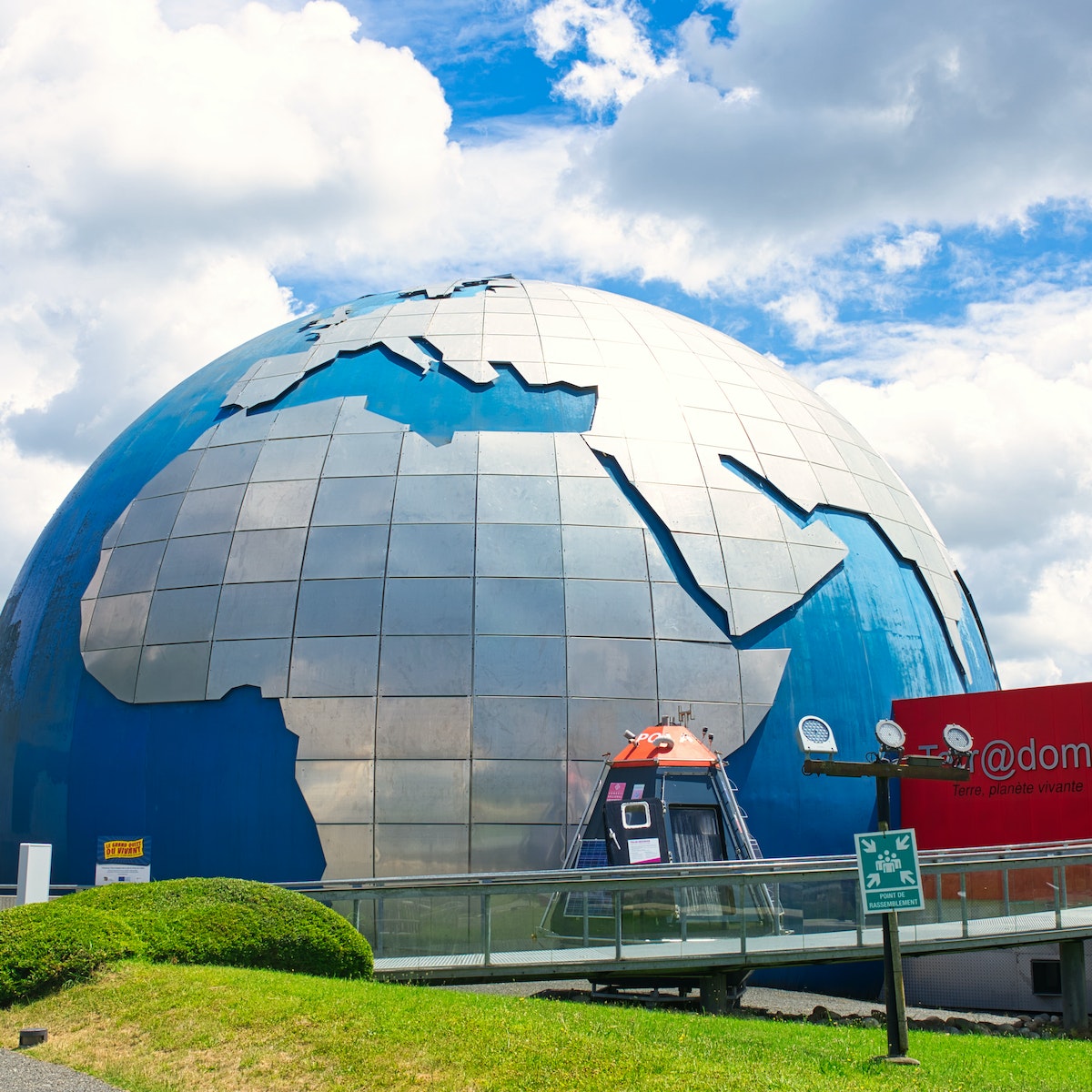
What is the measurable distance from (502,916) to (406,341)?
11.9 meters

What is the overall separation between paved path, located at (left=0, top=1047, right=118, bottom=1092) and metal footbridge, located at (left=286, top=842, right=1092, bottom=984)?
5.84m

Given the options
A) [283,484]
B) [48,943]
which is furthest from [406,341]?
[48,943]

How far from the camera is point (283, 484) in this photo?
21.8 m

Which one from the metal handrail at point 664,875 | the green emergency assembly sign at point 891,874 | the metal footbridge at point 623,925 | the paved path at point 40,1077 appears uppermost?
the green emergency assembly sign at point 891,874

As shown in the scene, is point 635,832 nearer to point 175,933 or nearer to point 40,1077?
point 175,933

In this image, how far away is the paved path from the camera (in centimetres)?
1003

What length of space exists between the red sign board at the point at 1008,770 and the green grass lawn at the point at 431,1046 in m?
8.05

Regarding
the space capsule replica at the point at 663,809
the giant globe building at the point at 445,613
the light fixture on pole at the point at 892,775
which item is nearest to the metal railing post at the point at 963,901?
the space capsule replica at the point at 663,809

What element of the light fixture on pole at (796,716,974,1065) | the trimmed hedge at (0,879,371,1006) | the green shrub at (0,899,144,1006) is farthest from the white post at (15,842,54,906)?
the light fixture on pole at (796,716,974,1065)

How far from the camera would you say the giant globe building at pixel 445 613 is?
63.8 feet

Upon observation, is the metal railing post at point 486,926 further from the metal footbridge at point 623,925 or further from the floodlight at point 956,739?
the floodlight at point 956,739

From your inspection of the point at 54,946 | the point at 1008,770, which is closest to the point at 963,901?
the point at 1008,770

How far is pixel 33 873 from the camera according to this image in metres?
18.2

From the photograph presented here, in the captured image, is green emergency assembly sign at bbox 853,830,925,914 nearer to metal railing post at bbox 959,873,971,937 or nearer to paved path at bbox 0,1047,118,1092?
paved path at bbox 0,1047,118,1092
